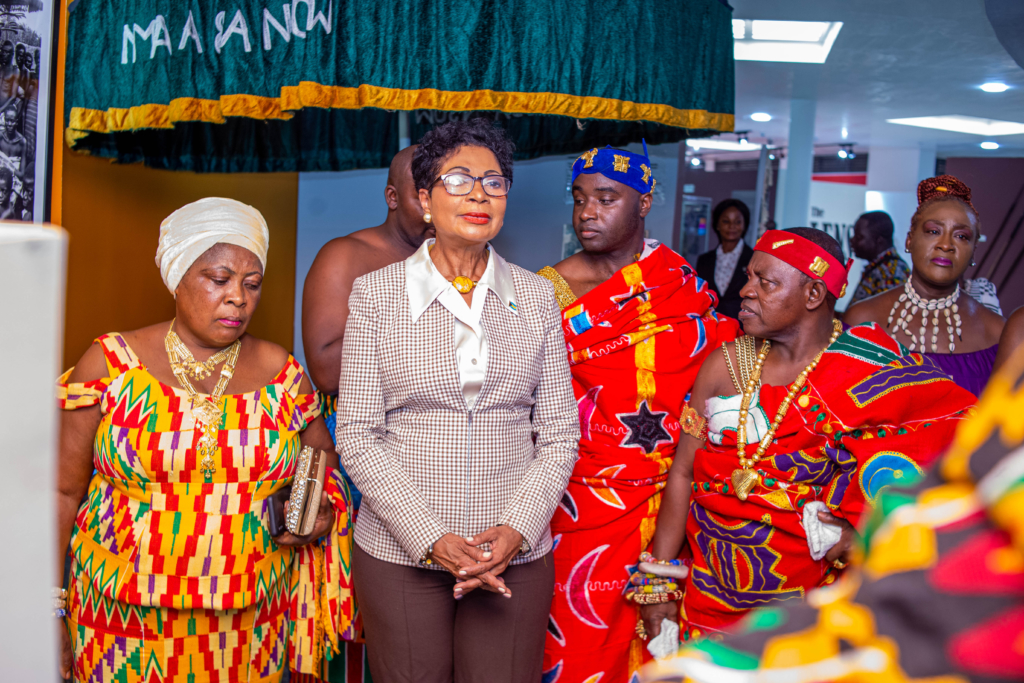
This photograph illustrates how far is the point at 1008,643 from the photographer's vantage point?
473mm

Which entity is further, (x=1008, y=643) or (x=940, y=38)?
(x=940, y=38)

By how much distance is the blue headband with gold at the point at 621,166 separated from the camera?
2746 millimetres

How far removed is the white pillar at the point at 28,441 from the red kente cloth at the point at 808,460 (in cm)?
198

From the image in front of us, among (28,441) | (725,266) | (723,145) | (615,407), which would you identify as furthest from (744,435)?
(723,145)

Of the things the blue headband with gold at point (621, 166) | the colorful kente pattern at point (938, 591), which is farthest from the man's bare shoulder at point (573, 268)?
the colorful kente pattern at point (938, 591)

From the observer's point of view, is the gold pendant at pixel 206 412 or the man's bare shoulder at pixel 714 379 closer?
the gold pendant at pixel 206 412

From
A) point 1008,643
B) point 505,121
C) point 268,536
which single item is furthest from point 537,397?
point 505,121

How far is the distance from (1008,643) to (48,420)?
72cm

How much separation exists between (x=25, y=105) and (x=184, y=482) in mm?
1392

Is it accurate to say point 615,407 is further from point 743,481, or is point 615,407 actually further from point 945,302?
point 945,302

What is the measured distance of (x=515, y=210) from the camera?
16.1 ft

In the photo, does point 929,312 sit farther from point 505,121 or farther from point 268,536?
point 268,536

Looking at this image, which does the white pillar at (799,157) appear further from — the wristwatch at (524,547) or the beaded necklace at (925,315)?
the wristwatch at (524,547)

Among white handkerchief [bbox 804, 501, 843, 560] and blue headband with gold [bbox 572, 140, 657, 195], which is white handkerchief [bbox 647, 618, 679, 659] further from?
blue headband with gold [bbox 572, 140, 657, 195]
